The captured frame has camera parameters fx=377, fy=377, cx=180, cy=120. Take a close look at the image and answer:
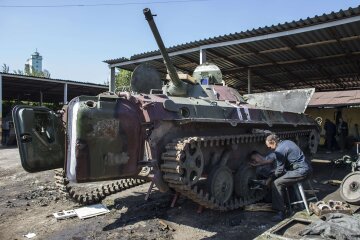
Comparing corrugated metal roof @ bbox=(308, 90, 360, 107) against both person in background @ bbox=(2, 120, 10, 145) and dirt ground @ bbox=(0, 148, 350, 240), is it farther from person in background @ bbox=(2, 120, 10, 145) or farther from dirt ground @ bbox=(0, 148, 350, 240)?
person in background @ bbox=(2, 120, 10, 145)

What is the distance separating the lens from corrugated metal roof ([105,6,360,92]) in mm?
11758

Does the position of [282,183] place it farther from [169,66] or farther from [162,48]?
[162,48]

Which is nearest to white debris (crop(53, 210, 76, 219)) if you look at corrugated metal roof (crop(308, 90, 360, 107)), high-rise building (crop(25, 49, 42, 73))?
corrugated metal roof (crop(308, 90, 360, 107))

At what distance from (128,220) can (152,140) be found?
1.66 metres

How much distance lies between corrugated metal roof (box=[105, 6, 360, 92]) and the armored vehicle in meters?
4.66

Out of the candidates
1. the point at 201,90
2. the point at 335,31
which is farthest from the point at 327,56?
the point at 201,90

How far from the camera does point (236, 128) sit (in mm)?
7855

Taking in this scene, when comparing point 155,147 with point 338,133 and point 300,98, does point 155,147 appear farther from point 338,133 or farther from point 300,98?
point 338,133

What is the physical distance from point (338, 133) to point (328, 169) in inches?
246

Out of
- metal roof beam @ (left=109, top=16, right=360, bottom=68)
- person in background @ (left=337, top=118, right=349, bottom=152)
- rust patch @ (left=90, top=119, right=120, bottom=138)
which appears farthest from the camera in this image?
person in background @ (left=337, top=118, right=349, bottom=152)

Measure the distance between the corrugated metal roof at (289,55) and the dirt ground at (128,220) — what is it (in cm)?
527

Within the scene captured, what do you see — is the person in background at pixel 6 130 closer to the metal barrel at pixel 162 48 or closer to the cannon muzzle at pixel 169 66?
the cannon muzzle at pixel 169 66

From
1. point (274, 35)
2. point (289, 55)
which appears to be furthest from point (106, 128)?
point (289, 55)

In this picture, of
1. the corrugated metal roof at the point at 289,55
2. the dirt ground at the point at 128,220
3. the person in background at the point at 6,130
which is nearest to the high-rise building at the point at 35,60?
the person in background at the point at 6,130
